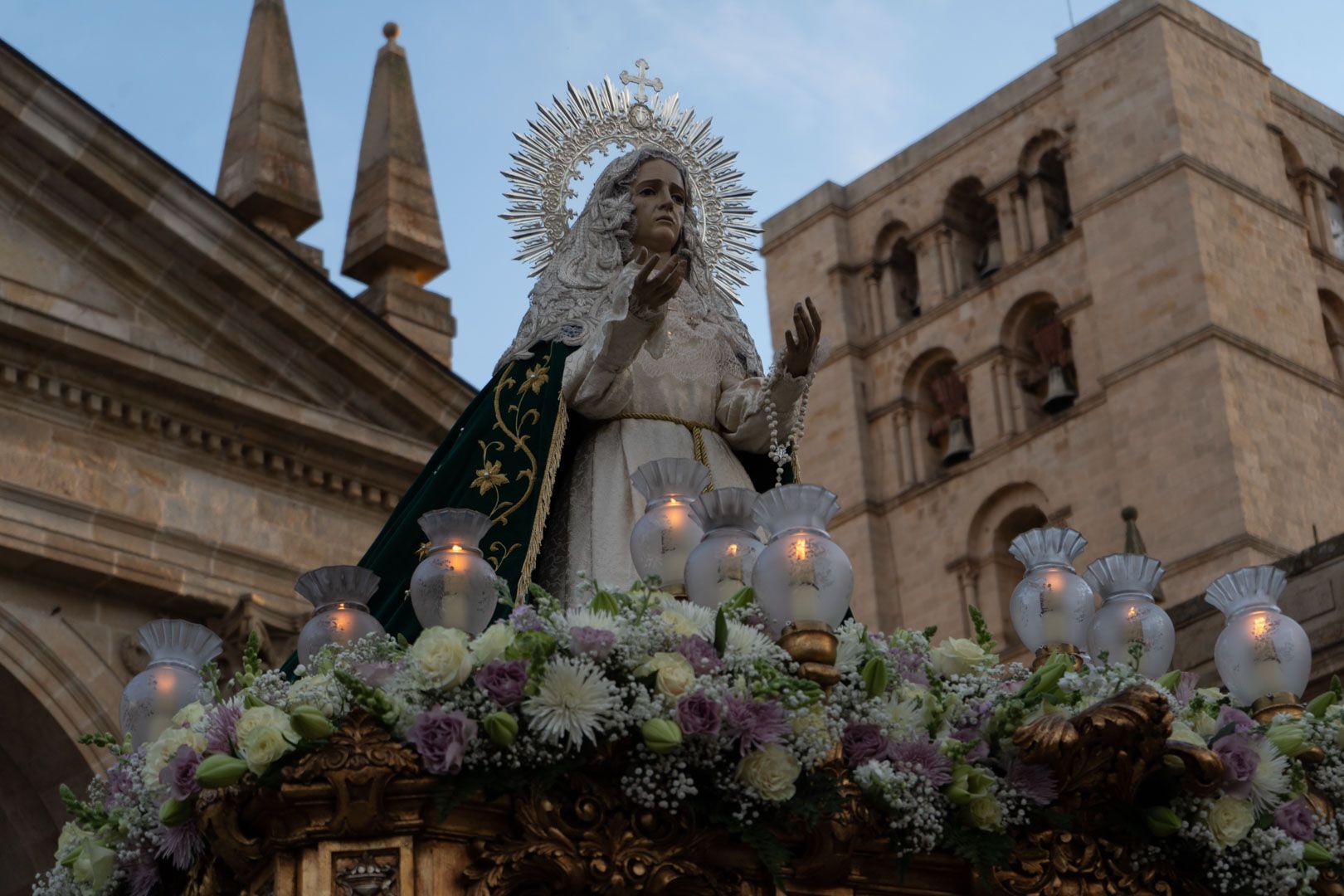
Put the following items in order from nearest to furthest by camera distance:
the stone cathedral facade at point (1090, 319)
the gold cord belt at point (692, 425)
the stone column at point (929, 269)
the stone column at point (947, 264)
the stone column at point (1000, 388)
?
the gold cord belt at point (692, 425), the stone cathedral facade at point (1090, 319), the stone column at point (1000, 388), the stone column at point (947, 264), the stone column at point (929, 269)

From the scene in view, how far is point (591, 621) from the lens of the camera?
655 cm

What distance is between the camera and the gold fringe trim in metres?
7.84

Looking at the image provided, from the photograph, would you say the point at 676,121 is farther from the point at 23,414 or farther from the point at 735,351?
the point at 23,414

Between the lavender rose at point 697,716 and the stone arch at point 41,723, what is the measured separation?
415 inches

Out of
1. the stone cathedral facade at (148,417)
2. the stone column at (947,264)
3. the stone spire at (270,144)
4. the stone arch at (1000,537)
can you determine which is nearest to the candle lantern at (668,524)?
the stone cathedral facade at (148,417)

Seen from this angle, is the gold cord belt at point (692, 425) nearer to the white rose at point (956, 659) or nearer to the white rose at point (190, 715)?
the white rose at point (956, 659)

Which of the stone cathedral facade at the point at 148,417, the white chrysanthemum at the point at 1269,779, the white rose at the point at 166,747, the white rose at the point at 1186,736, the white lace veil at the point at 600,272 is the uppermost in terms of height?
the stone cathedral facade at the point at 148,417

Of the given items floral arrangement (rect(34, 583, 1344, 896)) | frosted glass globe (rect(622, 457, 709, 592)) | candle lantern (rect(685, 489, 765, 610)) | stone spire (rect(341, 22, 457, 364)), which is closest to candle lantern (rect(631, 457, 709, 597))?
frosted glass globe (rect(622, 457, 709, 592))

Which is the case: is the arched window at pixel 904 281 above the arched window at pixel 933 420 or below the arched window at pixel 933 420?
above

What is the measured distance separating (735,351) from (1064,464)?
39.7 metres

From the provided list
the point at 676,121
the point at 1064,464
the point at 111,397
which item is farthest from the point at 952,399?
the point at 676,121

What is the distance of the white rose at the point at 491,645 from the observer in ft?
21.3

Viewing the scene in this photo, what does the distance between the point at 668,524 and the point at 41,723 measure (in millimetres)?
10383

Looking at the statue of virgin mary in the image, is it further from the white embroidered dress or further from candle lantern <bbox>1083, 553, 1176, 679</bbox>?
candle lantern <bbox>1083, 553, 1176, 679</bbox>
